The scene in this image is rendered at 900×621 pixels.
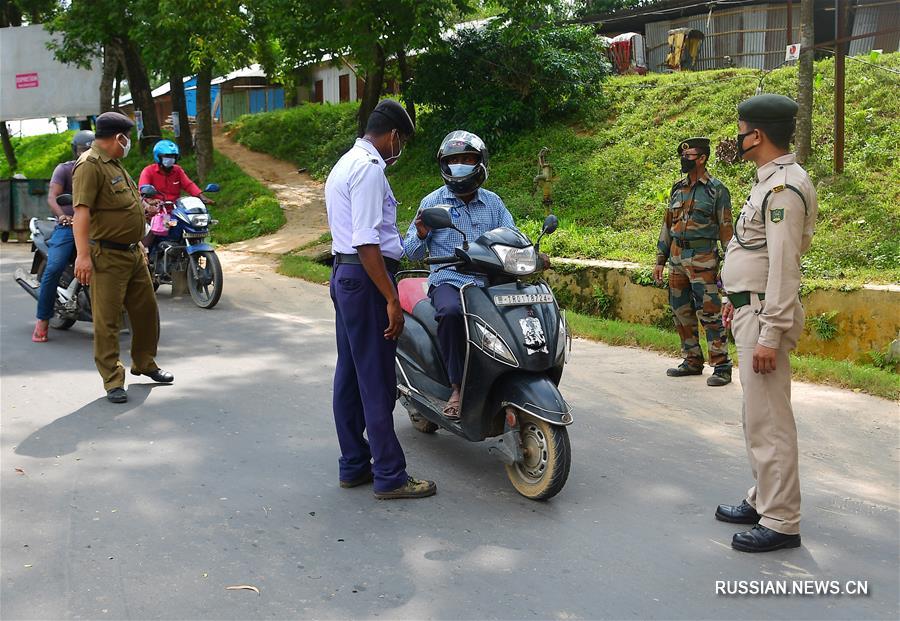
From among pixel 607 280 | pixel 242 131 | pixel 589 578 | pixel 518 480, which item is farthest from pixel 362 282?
pixel 242 131

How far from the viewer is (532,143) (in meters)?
17.6

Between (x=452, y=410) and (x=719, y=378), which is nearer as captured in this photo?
(x=452, y=410)

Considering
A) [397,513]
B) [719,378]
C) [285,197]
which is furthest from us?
[285,197]

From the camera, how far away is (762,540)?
400 centimetres

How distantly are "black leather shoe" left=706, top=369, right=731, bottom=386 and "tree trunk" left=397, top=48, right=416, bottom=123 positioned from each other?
13055mm

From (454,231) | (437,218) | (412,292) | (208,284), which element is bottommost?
(208,284)

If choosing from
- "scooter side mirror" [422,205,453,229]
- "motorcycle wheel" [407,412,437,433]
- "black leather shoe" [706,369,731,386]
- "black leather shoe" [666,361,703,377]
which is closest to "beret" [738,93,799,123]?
"scooter side mirror" [422,205,453,229]

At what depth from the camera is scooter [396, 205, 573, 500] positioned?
4512 millimetres

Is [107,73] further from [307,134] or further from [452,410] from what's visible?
[452,410]

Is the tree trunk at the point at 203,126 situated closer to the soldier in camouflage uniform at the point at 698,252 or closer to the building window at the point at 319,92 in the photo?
the building window at the point at 319,92

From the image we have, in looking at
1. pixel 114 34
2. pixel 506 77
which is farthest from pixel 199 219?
pixel 114 34

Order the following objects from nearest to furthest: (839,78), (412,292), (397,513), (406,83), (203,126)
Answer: (397,513)
(412,292)
(839,78)
(406,83)
(203,126)

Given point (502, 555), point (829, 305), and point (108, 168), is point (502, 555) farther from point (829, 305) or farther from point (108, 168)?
point (829, 305)

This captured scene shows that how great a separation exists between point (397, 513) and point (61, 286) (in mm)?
5546
